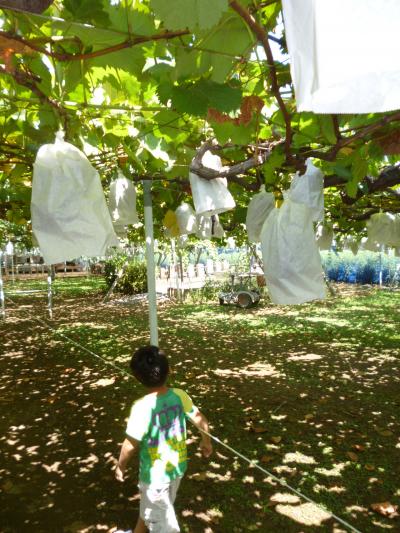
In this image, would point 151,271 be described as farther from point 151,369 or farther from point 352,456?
point 352,456

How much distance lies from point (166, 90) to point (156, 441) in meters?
1.76

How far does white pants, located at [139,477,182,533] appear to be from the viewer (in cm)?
229

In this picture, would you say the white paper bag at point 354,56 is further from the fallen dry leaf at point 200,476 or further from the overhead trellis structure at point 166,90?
the fallen dry leaf at point 200,476

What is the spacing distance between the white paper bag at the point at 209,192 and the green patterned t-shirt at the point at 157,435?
154 cm

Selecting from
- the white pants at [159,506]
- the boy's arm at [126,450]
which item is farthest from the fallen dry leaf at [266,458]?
the boy's arm at [126,450]

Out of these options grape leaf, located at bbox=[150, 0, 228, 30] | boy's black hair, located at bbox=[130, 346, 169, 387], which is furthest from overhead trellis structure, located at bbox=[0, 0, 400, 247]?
boy's black hair, located at bbox=[130, 346, 169, 387]

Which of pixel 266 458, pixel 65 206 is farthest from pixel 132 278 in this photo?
pixel 65 206

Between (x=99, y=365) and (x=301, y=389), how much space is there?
3.38 m

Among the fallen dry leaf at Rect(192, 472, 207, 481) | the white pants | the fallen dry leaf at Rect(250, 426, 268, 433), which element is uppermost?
the white pants

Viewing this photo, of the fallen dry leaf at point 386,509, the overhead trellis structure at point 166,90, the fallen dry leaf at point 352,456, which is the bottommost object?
the fallen dry leaf at point 386,509

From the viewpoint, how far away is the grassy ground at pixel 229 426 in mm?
3033

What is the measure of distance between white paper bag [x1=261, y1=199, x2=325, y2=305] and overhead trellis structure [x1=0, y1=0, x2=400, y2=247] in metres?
0.46

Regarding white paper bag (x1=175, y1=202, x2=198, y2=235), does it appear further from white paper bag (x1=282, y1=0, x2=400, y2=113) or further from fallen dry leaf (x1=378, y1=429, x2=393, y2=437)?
white paper bag (x1=282, y1=0, x2=400, y2=113)

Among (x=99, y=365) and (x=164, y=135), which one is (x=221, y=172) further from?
(x=99, y=365)
